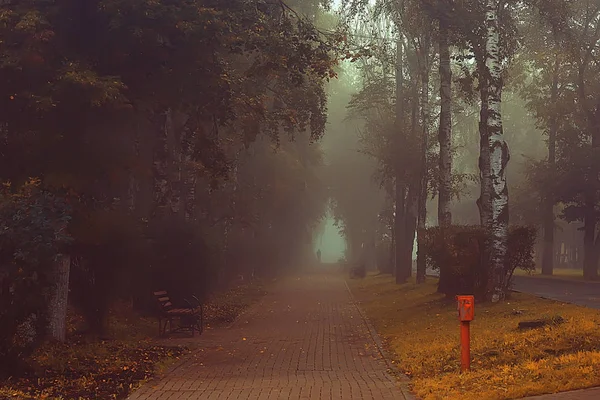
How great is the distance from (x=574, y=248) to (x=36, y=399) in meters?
66.2

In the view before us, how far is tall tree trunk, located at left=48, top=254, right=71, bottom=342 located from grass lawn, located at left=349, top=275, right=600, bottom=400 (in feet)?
20.7

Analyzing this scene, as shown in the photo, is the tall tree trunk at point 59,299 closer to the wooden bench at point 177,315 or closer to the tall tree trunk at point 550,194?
the wooden bench at point 177,315

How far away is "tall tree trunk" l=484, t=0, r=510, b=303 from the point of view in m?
20.5

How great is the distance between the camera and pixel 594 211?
41.2 m

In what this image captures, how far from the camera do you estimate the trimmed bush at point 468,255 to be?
20.8m

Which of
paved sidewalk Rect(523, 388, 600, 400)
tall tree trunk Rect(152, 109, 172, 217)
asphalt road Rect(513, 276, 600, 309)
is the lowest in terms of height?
paved sidewalk Rect(523, 388, 600, 400)

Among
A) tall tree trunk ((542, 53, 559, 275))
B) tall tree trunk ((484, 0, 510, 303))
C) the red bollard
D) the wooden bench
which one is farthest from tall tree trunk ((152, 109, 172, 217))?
tall tree trunk ((542, 53, 559, 275))

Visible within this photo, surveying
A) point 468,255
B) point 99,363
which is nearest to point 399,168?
point 468,255

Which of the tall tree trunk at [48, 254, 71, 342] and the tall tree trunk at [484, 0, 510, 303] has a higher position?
the tall tree trunk at [484, 0, 510, 303]

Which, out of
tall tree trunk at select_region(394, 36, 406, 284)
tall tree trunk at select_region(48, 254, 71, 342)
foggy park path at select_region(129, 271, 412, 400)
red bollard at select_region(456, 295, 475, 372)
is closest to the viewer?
foggy park path at select_region(129, 271, 412, 400)

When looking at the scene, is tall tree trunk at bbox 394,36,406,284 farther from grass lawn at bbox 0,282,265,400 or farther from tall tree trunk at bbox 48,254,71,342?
tall tree trunk at bbox 48,254,71,342

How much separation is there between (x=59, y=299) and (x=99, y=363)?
228 centimetres

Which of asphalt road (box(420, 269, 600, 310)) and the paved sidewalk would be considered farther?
asphalt road (box(420, 269, 600, 310))

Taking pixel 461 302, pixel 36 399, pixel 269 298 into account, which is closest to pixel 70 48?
pixel 36 399
